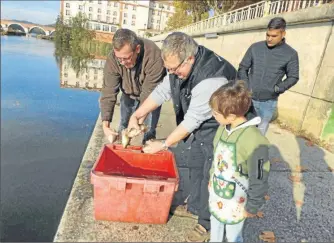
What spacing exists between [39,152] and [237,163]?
4.58m

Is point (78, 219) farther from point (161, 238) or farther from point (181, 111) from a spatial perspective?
point (181, 111)

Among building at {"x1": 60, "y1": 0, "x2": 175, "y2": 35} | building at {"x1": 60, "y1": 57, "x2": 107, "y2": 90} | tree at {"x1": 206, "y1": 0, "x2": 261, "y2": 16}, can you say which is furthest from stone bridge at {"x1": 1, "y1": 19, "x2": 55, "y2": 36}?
building at {"x1": 60, "y1": 57, "x2": 107, "y2": 90}

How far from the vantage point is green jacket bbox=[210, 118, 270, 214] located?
1.74 meters

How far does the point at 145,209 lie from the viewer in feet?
7.88

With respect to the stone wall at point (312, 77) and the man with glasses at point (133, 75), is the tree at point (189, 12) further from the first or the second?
the man with glasses at point (133, 75)

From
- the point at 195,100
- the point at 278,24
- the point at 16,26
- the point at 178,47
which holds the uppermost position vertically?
the point at 16,26

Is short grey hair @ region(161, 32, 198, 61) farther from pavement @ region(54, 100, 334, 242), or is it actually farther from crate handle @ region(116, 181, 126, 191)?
pavement @ region(54, 100, 334, 242)

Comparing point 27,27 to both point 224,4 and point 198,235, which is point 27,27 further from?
point 198,235

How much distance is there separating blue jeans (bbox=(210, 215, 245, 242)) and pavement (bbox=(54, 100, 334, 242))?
1.26 feet

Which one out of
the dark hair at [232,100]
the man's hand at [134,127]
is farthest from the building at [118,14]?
the dark hair at [232,100]

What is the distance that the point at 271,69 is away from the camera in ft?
12.0

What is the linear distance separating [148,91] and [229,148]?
1.70 meters

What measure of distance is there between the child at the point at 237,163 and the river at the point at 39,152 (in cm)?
243

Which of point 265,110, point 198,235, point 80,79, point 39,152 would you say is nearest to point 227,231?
point 198,235
